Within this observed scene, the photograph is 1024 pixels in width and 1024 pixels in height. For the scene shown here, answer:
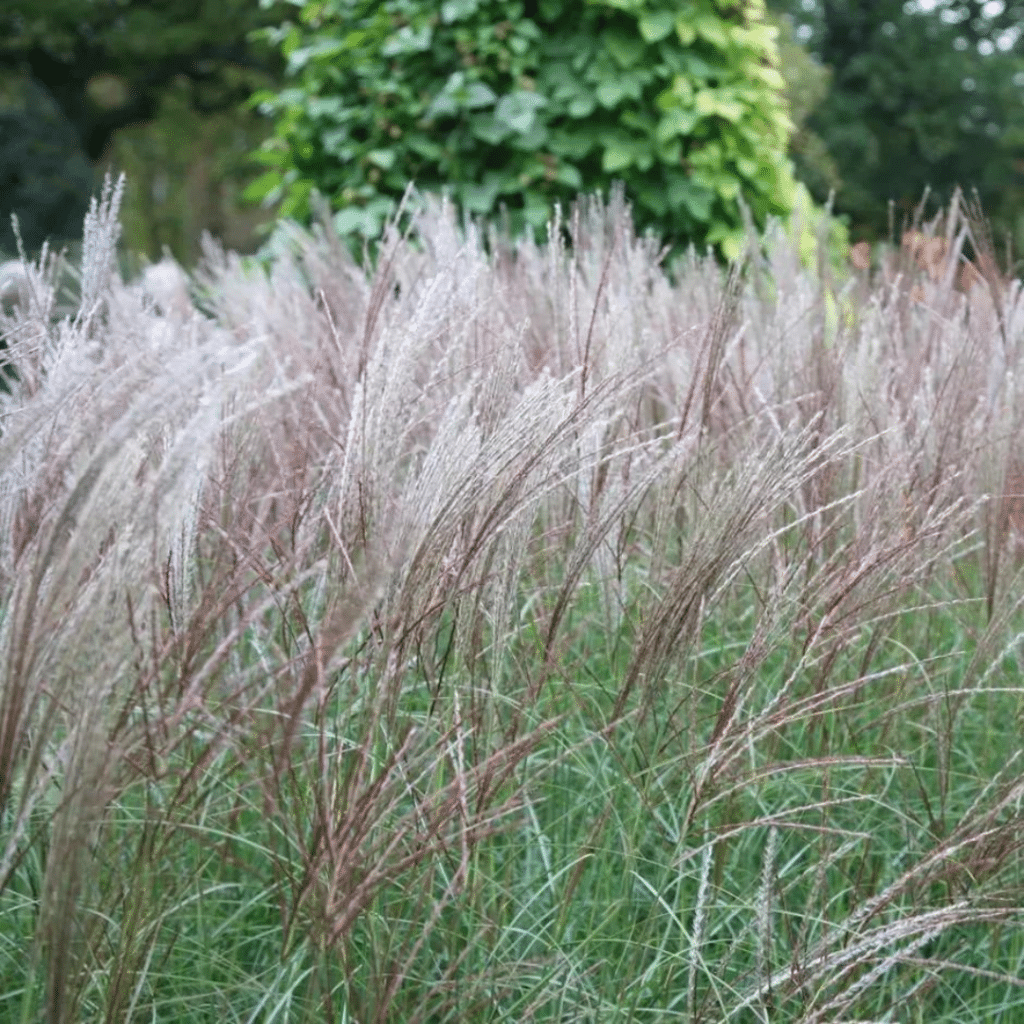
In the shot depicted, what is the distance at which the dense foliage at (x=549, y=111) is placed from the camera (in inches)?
199

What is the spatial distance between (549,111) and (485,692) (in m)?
3.76

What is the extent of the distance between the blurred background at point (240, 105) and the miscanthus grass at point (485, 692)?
648cm

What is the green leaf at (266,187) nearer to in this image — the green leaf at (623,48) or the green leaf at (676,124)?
the green leaf at (623,48)

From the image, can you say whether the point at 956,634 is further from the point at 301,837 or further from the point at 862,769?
the point at 301,837

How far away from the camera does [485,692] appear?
183 cm

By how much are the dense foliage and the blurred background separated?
3.29m

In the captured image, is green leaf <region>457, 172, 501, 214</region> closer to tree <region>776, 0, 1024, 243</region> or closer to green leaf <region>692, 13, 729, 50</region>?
green leaf <region>692, 13, 729, 50</region>

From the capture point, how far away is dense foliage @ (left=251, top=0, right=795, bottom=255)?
5043 millimetres

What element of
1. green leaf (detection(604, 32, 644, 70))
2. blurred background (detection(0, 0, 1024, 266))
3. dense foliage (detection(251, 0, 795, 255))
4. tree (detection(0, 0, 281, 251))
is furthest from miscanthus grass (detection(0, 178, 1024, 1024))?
tree (detection(0, 0, 281, 251))

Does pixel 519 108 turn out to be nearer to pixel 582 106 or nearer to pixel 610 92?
pixel 582 106

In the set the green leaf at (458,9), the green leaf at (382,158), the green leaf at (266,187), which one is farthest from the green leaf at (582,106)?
the green leaf at (266,187)

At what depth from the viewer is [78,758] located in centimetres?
127

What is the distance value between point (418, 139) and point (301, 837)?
4035 millimetres

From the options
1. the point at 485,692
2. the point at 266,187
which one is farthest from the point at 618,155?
the point at 485,692
